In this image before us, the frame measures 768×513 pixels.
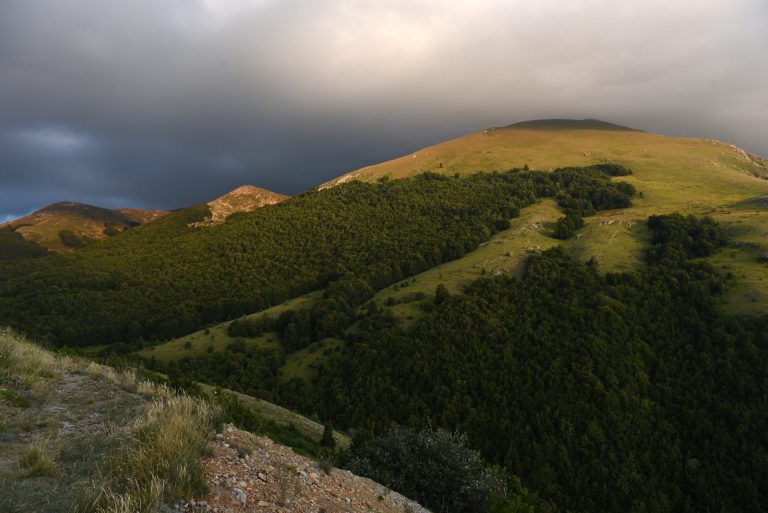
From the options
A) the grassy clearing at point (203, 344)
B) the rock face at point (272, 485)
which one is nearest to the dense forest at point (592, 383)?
the grassy clearing at point (203, 344)

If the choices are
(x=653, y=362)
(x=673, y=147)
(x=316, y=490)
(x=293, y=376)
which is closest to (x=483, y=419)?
(x=653, y=362)

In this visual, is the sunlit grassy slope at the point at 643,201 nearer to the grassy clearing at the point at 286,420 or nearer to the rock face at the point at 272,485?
the grassy clearing at the point at 286,420

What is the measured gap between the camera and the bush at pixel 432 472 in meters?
13.7

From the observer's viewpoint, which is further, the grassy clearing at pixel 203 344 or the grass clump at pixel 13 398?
the grassy clearing at pixel 203 344

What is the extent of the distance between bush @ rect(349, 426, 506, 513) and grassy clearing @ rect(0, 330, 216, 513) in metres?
6.71

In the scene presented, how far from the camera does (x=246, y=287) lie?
134750 millimetres

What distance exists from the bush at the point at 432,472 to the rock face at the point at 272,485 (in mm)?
2430

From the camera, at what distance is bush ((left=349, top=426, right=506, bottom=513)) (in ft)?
44.9

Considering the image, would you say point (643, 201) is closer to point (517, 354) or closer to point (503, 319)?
point (503, 319)

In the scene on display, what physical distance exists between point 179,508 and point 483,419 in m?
53.3

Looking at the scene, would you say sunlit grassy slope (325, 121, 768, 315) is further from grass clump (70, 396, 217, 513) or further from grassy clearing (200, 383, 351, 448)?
grass clump (70, 396, 217, 513)

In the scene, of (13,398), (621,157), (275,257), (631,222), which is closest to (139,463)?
(13,398)

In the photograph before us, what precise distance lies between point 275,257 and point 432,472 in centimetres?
14516

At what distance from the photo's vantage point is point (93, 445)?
9141 mm
